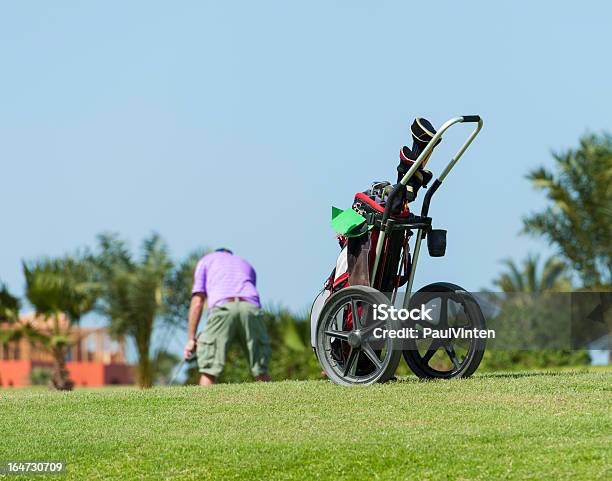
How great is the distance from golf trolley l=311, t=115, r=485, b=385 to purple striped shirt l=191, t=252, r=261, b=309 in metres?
4.21

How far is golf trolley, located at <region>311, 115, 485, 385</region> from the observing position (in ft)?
31.1

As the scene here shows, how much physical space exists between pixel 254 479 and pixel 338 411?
1.59 metres

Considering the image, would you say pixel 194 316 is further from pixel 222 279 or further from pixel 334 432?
pixel 334 432

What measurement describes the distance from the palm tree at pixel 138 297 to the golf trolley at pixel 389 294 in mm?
19515

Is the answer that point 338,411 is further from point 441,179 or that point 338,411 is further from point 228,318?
point 228,318

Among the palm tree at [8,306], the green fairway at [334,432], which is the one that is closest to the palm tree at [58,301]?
the palm tree at [8,306]

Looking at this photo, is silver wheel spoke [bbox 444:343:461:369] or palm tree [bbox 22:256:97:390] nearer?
silver wheel spoke [bbox 444:343:461:369]

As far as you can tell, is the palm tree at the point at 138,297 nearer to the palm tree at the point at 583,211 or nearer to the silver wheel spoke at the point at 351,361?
the palm tree at the point at 583,211

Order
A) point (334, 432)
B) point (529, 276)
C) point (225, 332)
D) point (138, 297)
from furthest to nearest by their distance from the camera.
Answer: point (529, 276) < point (138, 297) < point (225, 332) < point (334, 432)

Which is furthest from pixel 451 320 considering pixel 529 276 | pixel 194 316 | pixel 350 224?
pixel 529 276

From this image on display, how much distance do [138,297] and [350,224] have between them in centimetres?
2016

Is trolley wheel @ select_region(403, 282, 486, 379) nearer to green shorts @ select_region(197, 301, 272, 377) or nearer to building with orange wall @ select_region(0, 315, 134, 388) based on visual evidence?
green shorts @ select_region(197, 301, 272, 377)

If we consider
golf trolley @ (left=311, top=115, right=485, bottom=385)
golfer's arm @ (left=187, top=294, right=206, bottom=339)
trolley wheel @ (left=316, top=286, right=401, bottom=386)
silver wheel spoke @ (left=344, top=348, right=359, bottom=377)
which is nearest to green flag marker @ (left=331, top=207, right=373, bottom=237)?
golf trolley @ (left=311, top=115, right=485, bottom=385)

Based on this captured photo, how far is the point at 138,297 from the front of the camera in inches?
1150
